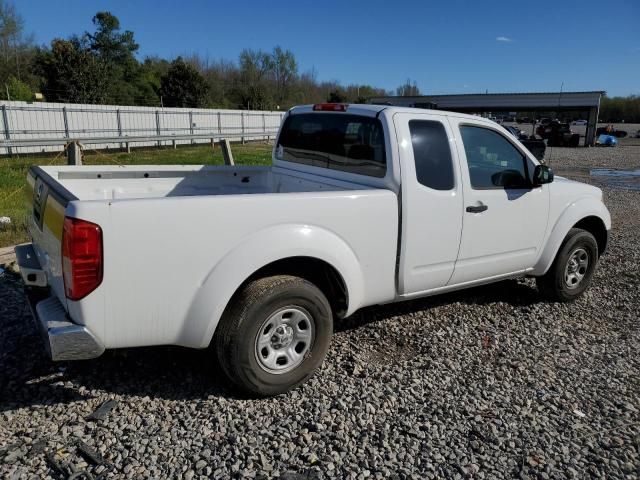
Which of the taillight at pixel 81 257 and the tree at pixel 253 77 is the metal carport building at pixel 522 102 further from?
the taillight at pixel 81 257

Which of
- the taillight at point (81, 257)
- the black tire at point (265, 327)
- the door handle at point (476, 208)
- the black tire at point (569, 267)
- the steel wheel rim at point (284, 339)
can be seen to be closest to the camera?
the taillight at point (81, 257)

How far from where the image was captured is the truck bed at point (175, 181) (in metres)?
4.26

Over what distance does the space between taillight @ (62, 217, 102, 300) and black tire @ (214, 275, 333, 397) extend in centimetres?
80

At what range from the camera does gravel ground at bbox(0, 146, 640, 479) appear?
2836 mm

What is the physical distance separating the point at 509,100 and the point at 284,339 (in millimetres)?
46982

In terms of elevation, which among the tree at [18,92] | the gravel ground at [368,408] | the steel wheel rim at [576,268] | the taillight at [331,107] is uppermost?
the tree at [18,92]

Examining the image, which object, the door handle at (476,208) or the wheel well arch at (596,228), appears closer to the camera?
the door handle at (476,208)

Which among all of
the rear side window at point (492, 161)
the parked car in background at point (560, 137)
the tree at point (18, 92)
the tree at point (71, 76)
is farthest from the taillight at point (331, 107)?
the parked car in background at point (560, 137)

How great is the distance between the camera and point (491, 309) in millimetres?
5180

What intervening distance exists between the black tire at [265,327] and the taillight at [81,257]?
803 mm

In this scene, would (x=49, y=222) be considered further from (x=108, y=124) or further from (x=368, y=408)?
(x=108, y=124)

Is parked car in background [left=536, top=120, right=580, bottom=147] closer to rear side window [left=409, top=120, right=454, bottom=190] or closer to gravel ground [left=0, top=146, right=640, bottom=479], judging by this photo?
gravel ground [left=0, top=146, right=640, bottom=479]

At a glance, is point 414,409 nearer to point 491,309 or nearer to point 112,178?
point 491,309

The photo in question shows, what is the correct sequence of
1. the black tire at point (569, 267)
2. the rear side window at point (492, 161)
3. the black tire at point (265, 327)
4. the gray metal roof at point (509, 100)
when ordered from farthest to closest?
the gray metal roof at point (509, 100), the black tire at point (569, 267), the rear side window at point (492, 161), the black tire at point (265, 327)
